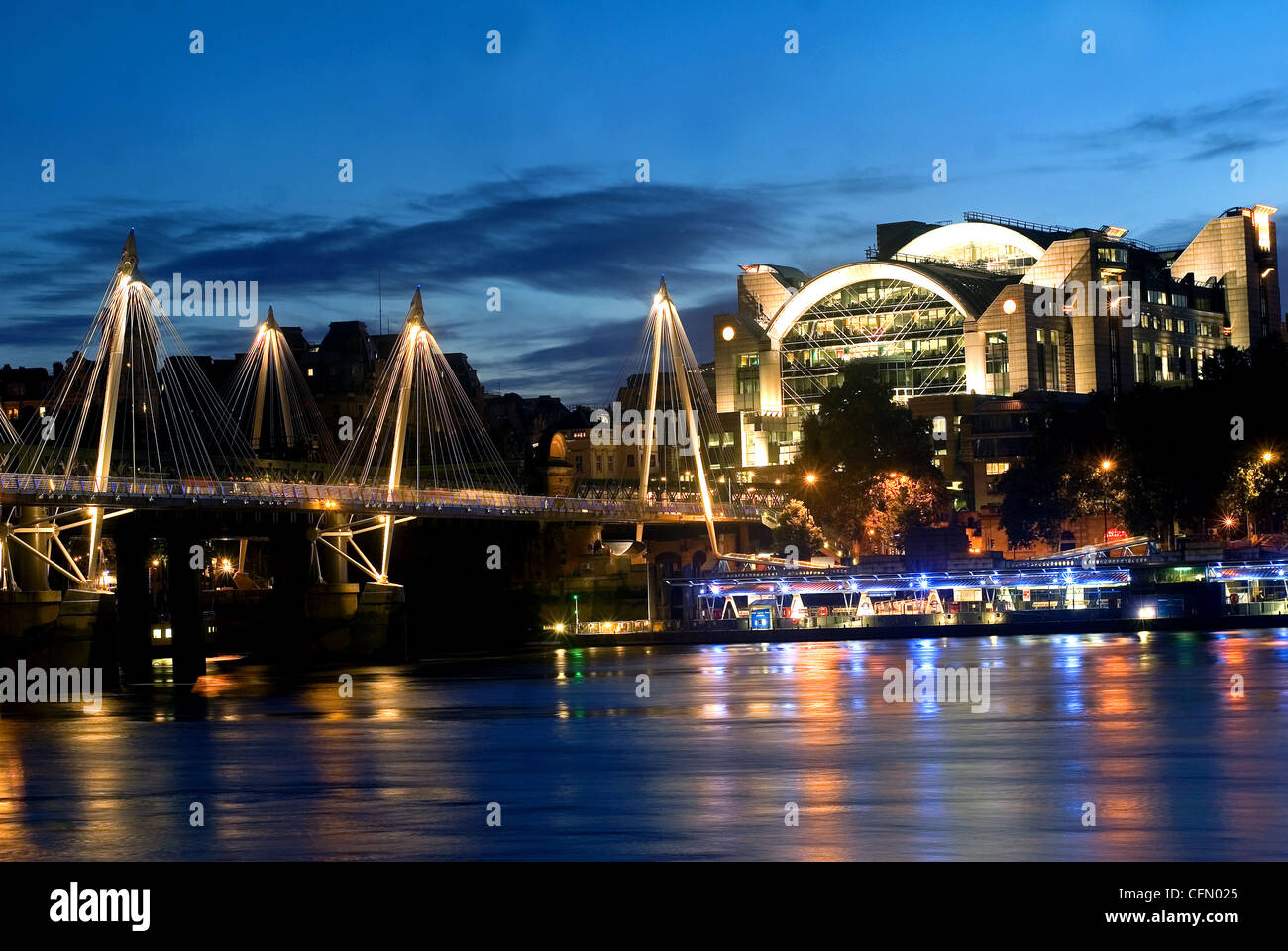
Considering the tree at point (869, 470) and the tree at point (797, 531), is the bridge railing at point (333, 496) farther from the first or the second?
the tree at point (869, 470)

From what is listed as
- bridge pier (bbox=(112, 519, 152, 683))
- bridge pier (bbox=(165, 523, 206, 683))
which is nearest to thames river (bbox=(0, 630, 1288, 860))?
bridge pier (bbox=(165, 523, 206, 683))

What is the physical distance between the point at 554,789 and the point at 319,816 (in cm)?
623

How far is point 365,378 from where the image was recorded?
192 metres

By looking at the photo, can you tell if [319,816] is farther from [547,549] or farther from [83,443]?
[83,443]

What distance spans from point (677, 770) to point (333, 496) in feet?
224

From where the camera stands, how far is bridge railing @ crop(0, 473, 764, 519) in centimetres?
8824

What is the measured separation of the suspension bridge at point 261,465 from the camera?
88000 millimetres

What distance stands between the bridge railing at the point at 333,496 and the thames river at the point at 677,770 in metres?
12.1

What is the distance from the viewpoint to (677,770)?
1727 inches

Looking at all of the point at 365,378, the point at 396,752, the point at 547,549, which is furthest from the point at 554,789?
the point at 365,378

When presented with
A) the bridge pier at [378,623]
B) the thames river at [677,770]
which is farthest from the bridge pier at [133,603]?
the thames river at [677,770]

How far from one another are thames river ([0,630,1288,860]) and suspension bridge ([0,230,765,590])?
12.3m

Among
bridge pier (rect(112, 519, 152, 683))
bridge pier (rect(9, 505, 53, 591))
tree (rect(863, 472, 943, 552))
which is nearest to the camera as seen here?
bridge pier (rect(9, 505, 53, 591))

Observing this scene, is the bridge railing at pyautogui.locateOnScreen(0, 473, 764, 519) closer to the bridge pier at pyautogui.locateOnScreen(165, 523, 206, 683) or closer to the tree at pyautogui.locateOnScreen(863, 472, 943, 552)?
the bridge pier at pyautogui.locateOnScreen(165, 523, 206, 683)
